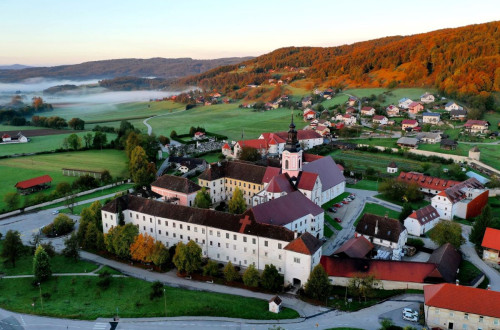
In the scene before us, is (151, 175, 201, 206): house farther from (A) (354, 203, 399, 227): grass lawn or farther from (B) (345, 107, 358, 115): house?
(B) (345, 107, 358, 115): house

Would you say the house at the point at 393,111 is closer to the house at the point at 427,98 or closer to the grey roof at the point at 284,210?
the house at the point at 427,98

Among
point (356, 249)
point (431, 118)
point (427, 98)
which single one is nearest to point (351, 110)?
point (431, 118)

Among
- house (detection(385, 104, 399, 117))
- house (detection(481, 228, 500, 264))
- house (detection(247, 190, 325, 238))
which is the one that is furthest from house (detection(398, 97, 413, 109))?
house (detection(247, 190, 325, 238))

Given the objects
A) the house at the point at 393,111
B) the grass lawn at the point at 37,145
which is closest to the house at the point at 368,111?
the house at the point at 393,111

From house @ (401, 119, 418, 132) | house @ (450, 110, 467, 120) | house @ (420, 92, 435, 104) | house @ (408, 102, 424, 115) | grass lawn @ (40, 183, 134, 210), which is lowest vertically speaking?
grass lawn @ (40, 183, 134, 210)

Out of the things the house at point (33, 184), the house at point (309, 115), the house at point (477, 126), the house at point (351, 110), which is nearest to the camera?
the house at point (33, 184)
